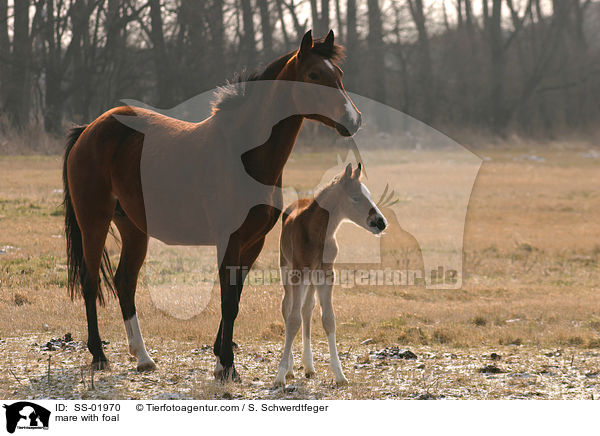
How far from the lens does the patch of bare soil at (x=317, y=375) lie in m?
5.82

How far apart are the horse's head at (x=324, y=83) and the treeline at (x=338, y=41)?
2091 cm

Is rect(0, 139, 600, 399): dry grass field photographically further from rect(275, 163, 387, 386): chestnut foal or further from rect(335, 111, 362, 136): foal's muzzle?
rect(335, 111, 362, 136): foal's muzzle

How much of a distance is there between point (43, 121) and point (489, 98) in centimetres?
2788

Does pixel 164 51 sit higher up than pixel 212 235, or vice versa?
pixel 164 51

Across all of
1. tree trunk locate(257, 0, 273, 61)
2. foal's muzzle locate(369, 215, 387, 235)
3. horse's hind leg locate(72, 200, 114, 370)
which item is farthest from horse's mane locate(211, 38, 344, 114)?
tree trunk locate(257, 0, 273, 61)

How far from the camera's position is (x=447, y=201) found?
1962 centimetres

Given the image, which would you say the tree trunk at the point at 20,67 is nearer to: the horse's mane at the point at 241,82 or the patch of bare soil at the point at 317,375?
the patch of bare soil at the point at 317,375

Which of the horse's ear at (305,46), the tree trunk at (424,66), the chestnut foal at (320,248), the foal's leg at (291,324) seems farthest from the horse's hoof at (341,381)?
the tree trunk at (424,66)

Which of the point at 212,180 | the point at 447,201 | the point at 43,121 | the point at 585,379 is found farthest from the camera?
the point at 43,121

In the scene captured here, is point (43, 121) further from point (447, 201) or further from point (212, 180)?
point (212, 180)

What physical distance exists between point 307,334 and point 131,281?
1.82 m

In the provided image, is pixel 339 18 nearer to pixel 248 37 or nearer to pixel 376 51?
pixel 376 51

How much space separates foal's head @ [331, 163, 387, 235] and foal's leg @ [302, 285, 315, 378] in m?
0.77
